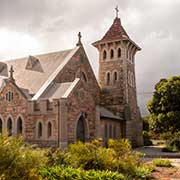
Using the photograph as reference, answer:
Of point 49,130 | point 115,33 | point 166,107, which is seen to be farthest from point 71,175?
point 115,33

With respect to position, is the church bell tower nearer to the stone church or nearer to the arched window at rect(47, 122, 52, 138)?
the stone church

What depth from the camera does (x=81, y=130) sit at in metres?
28.9

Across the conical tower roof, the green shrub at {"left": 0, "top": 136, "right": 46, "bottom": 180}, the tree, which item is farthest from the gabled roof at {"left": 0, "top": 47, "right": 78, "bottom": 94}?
the green shrub at {"left": 0, "top": 136, "right": 46, "bottom": 180}

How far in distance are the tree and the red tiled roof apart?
7.90 m

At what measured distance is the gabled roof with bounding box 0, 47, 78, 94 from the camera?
32.1 meters

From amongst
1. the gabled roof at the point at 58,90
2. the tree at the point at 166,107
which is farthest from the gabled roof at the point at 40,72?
the tree at the point at 166,107

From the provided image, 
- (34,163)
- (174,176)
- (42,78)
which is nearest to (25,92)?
(42,78)

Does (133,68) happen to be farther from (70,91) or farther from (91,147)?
(91,147)

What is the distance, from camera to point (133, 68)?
42625 mm

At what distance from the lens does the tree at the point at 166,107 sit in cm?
3953

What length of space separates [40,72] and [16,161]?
1027 inches

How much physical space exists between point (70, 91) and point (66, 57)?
8069 millimetres

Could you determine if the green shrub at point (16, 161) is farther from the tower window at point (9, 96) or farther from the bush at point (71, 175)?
the tower window at point (9, 96)

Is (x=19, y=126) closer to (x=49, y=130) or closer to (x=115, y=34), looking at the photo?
(x=49, y=130)
